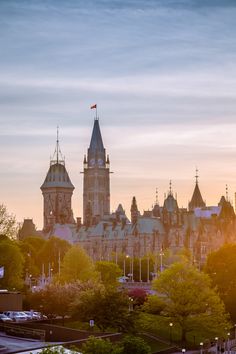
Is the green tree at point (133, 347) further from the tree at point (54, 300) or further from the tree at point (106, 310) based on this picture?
the tree at point (54, 300)

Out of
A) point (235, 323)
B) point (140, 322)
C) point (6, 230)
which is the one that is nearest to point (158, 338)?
point (140, 322)

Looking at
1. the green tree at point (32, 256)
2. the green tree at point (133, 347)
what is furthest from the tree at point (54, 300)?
the green tree at point (32, 256)

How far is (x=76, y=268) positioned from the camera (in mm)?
129625

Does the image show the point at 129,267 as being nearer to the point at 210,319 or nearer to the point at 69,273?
the point at 69,273

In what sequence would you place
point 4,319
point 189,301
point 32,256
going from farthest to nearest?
point 32,256 → point 189,301 → point 4,319

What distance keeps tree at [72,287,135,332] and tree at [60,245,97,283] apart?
37.5 meters

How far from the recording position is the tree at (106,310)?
79.4 m

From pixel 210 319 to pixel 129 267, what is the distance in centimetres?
7481

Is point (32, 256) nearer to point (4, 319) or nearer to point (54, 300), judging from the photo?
point (54, 300)

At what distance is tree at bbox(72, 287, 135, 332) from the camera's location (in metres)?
79.4

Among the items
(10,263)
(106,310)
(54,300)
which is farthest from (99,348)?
(10,263)

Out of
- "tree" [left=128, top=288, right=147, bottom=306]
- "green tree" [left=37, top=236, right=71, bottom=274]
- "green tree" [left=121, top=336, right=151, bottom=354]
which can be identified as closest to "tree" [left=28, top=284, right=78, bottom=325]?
"tree" [left=128, top=288, right=147, bottom=306]

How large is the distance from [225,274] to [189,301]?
24916 mm

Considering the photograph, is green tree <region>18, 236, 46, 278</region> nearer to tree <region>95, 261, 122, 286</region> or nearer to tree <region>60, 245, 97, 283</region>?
tree <region>60, 245, 97, 283</region>
